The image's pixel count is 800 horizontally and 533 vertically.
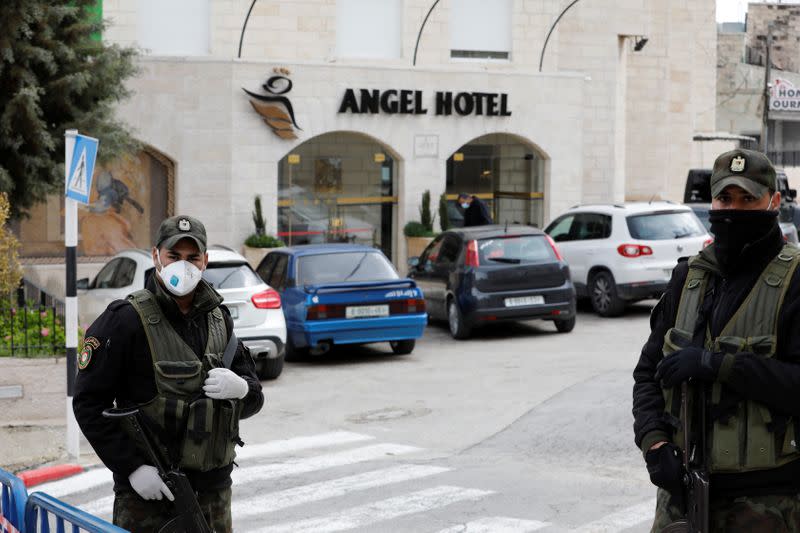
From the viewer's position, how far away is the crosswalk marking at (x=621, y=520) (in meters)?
8.09

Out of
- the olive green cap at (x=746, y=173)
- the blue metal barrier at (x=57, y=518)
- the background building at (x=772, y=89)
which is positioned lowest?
the blue metal barrier at (x=57, y=518)

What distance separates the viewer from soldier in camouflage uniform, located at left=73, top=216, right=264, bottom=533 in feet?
15.6

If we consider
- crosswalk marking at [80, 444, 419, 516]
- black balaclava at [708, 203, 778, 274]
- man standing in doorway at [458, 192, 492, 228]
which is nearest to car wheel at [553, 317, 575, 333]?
man standing in doorway at [458, 192, 492, 228]

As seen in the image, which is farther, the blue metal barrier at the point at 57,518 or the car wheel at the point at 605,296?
the car wheel at the point at 605,296

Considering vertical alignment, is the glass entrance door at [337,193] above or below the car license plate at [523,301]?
above

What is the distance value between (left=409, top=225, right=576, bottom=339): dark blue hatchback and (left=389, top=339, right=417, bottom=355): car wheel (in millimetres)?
1391

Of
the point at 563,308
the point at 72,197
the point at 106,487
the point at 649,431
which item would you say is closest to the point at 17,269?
the point at 72,197

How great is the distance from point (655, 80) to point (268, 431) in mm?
24910

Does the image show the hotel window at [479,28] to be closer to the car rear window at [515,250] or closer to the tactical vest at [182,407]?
the car rear window at [515,250]

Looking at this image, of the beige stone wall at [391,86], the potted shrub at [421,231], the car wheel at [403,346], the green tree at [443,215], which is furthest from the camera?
the green tree at [443,215]

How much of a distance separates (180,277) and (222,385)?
435 millimetres

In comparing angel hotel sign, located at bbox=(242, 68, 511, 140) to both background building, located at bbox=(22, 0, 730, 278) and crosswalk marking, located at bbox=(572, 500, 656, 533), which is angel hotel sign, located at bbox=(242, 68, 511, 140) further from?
crosswalk marking, located at bbox=(572, 500, 656, 533)

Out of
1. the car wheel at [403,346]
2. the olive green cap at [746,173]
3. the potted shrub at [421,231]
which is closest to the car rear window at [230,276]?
the car wheel at [403,346]

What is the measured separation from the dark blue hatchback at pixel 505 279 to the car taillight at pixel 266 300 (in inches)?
145
